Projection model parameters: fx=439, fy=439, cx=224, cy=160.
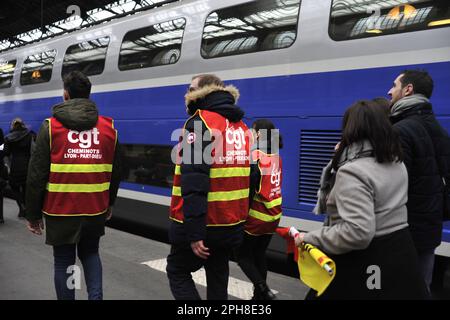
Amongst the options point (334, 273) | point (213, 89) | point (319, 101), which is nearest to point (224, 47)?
point (319, 101)

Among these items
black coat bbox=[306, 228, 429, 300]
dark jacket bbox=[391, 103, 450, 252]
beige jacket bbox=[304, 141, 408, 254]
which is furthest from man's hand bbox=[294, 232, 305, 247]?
dark jacket bbox=[391, 103, 450, 252]

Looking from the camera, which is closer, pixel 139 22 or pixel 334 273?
pixel 334 273

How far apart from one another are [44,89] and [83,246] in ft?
22.7

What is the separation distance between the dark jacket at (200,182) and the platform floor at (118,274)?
1.31 meters

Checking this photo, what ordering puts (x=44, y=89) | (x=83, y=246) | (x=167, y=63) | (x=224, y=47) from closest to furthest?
1. (x=83, y=246)
2. (x=224, y=47)
3. (x=167, y=63)
4. (x=44, y=89)

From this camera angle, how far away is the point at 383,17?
4.14 metres

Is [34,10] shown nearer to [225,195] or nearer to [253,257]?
[253,257]

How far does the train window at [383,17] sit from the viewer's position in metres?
3.84

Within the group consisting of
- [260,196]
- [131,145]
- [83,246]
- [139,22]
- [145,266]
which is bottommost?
[145,266]

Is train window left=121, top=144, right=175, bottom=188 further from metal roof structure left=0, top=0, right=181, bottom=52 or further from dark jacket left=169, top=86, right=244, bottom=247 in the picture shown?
metal roof structure left=0, top=0, right=181, bottom=52

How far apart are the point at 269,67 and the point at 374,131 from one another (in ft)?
9.83

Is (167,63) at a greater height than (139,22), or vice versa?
(139,22)

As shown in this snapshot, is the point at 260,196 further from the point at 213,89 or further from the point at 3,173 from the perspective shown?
the point at 3,173

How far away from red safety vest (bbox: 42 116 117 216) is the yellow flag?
4.78ft
